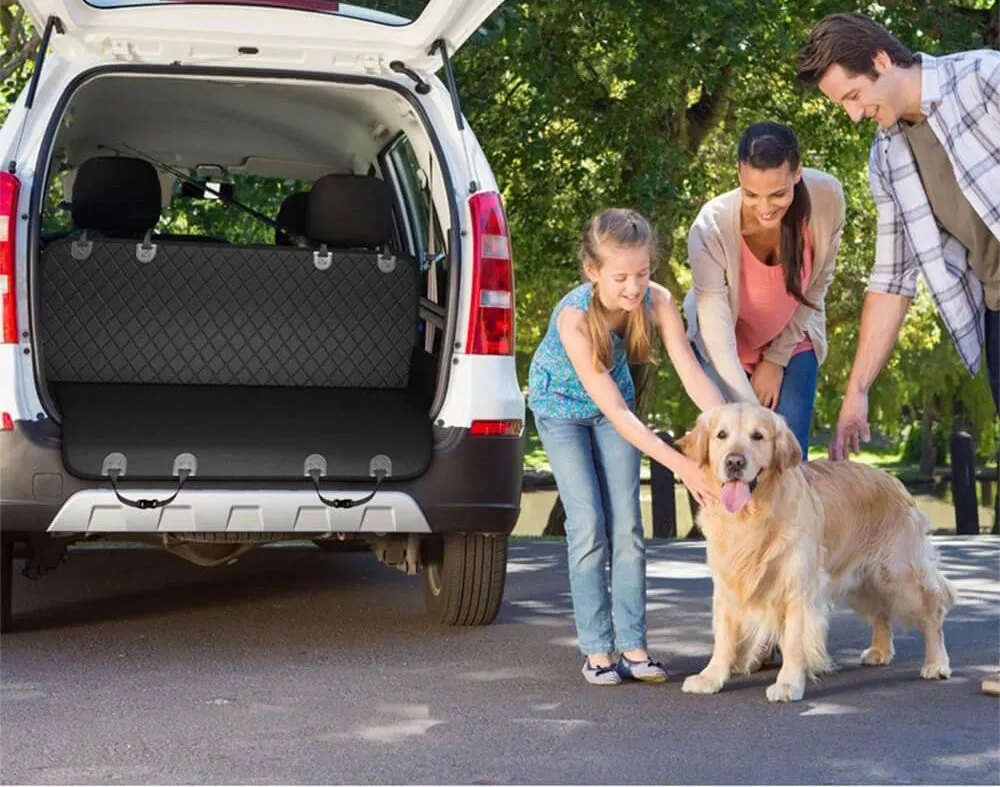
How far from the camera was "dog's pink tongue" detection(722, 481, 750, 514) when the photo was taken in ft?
18.0

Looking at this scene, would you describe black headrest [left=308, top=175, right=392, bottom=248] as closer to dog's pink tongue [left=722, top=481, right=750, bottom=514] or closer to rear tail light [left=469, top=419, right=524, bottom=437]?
rear tail light [left=469, top=419, right=524, bottom=437]

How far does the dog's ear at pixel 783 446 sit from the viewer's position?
5555 mm

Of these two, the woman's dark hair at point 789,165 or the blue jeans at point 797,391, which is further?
the blue jeans at point 797,391

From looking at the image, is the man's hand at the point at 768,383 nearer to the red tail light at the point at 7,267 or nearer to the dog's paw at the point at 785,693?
the dog's paw at the point at 785,693

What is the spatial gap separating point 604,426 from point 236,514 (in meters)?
1.32

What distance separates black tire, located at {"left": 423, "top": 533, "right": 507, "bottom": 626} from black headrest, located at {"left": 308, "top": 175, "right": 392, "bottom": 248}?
1279 millimetres

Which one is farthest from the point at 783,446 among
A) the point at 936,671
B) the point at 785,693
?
the point at 936,671

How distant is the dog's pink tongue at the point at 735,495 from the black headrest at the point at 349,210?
2222 millimetres

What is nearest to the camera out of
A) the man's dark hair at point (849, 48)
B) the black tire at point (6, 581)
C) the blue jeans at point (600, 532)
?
the man's dark hair at point (849, 48)

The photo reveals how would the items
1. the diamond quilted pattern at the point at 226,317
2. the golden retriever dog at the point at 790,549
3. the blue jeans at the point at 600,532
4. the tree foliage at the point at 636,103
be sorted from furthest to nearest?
the tree foliage at the point at 636,103 → the diamond quilted pattern at the point at 226,317 → the blue jeans at the point at 600,532 → the golden retriever dog at the point at 790,549

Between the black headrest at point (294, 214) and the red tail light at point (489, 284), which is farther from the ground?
the black headrest at point (294, 214)

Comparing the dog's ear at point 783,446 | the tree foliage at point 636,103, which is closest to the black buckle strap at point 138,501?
the dog's ear at point 783,446

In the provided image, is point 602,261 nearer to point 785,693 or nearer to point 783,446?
point 783,446

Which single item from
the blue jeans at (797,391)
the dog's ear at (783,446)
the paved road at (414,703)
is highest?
the blue jeans at (797,391)
